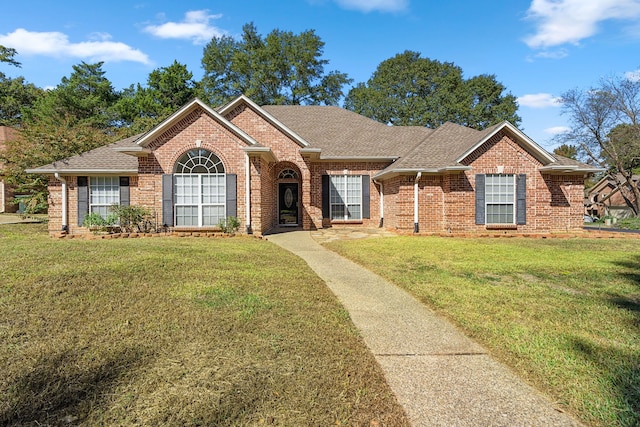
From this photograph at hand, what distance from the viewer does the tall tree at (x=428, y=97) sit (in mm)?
35844

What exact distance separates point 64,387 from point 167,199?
417 inches

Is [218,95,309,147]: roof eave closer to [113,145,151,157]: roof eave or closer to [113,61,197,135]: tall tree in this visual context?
[113,145,151,157]: roof eave

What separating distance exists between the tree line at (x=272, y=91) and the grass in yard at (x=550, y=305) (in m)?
28.3

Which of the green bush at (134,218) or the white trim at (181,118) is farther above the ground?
the white trim at (181,118)

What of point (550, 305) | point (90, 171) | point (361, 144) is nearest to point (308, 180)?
point (361, 144)

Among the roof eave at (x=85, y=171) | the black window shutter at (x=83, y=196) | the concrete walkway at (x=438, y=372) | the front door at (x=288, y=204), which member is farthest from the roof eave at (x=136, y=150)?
the concrete walkway at (x=438, y=372)

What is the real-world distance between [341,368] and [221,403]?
1082mm

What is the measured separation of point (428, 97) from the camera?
3794cm

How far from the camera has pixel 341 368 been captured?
312 cm

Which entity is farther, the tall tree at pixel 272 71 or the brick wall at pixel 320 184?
the tall tree at pixel 272 71

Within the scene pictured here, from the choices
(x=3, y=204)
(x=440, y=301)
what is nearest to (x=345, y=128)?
(x=440, y=301)

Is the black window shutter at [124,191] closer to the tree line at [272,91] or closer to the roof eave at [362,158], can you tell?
the roof eave at [362,158]

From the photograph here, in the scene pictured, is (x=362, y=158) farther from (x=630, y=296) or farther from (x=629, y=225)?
(x=629, y=225)

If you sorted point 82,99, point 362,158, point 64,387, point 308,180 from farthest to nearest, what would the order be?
point 82,99, point 362,158, point 308,180, point 64,387
